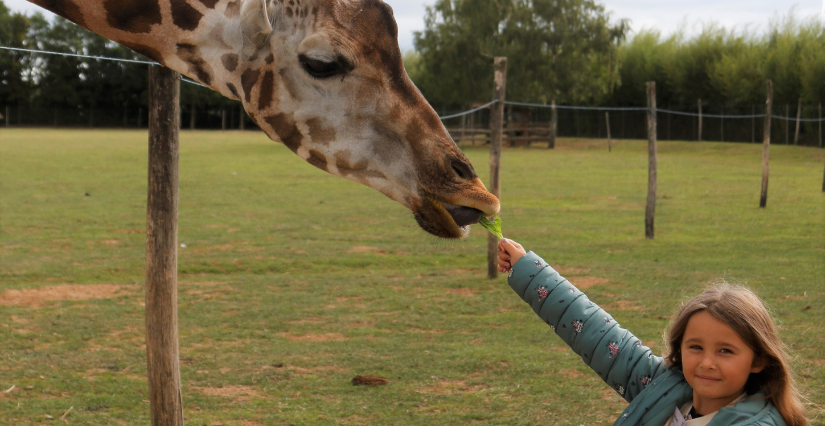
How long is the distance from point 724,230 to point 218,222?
7.70 m

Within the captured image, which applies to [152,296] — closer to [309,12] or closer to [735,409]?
[309,12]

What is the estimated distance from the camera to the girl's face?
6.68 feet

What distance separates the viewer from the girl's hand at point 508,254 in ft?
8.48

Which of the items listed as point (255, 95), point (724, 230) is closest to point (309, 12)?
point (255, 95)

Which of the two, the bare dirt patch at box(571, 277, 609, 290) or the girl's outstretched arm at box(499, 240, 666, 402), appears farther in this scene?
the bare dirt patch at box(571, 277, 609, 290)

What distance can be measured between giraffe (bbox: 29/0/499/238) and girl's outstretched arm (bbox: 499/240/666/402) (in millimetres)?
507

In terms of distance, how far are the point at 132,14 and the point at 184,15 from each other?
0.15 meters

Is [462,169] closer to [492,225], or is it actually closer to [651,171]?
[492,225]

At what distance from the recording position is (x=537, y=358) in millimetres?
5246

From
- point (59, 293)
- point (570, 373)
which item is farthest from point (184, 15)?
point (59, 293)

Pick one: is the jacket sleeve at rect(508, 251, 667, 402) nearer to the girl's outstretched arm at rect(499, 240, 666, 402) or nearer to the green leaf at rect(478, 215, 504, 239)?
the girl's outstretched arm at rect(499, 240, 666, 402)

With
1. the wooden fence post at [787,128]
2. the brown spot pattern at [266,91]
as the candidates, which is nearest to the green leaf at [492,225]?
the brown spot pattern at [266,91]

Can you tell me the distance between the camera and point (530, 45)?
37.4 meters

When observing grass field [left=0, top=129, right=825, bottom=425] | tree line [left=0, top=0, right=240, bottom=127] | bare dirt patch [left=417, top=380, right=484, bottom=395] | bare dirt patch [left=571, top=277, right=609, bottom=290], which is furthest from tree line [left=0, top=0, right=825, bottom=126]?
bare dirt patch [left=417, top=380, right=484, bottom=395]
